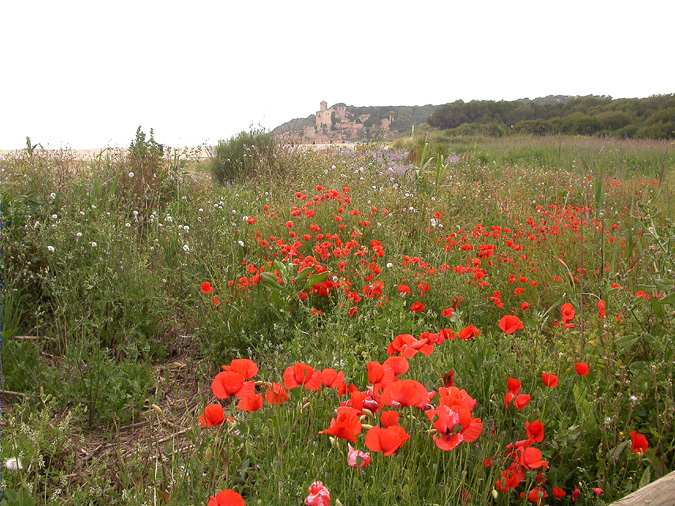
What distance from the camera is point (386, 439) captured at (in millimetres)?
1362

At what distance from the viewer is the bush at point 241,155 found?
892 centimetres

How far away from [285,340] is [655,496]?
80.9 inches

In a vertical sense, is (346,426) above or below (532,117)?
below

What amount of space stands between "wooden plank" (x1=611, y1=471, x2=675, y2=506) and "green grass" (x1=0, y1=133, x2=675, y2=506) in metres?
0.18

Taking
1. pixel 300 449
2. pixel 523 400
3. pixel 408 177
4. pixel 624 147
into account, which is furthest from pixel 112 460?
pixel 624 147

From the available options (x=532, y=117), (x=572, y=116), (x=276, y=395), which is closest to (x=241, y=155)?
(x=276, y=395)

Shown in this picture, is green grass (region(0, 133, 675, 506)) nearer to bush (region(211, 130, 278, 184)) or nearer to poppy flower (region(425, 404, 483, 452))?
poppy flower (region(425, 404, 483, 452))

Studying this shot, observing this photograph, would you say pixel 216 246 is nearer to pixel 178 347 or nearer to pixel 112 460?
pixel 178 347

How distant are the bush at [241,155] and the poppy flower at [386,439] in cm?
751

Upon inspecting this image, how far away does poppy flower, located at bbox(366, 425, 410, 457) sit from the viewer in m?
1.35

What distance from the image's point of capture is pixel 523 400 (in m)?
1.73

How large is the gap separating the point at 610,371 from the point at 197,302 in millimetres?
2438

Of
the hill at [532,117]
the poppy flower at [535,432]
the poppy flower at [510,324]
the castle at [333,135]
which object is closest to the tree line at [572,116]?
the hill at [532,117]

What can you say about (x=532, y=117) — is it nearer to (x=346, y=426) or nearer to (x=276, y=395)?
(x=276, y=395)
